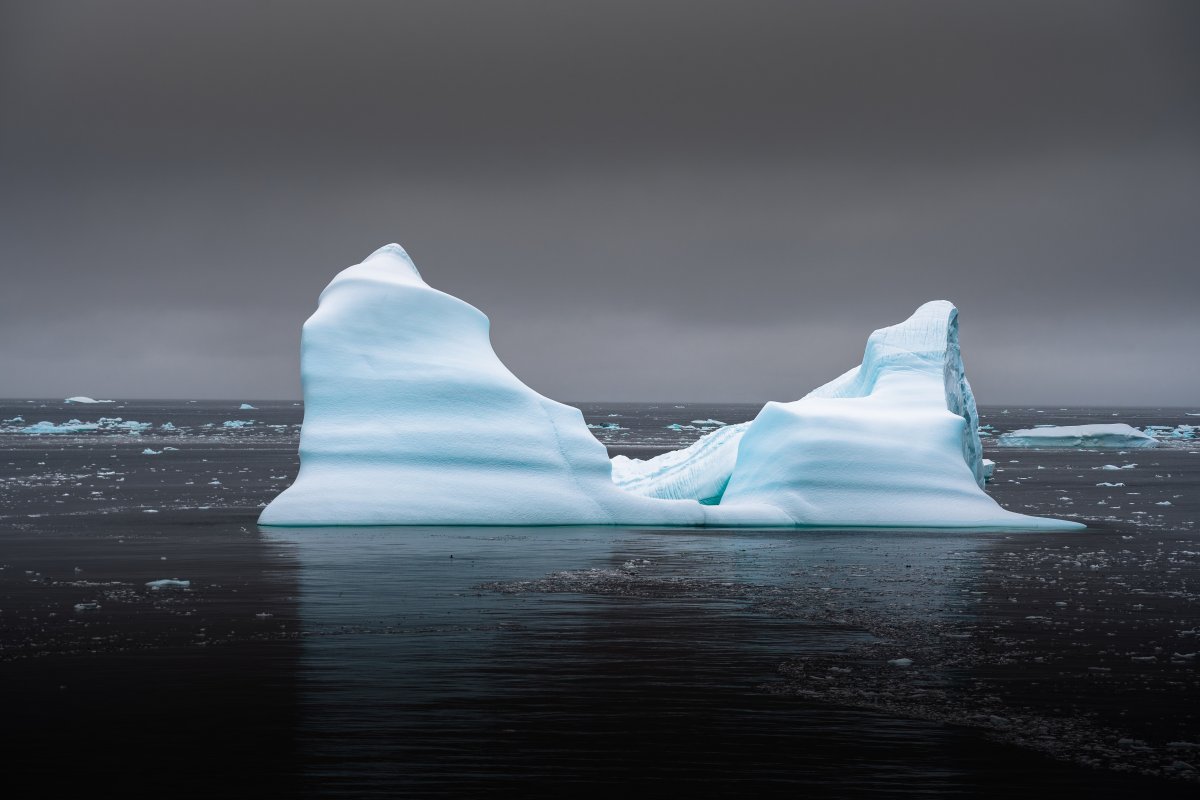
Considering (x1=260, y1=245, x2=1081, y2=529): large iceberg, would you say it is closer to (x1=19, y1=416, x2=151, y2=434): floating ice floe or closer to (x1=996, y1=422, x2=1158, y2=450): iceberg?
(x1=996, y1=422, x2=1158, y2=450): iceberg

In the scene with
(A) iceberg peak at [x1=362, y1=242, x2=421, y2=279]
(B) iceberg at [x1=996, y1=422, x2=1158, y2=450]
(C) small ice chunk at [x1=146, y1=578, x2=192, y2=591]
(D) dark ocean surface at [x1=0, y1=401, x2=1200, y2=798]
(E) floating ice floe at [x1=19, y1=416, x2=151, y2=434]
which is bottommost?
(D) dark ocean surface at [x1=0, y1=401, x2=1200, y2=798]

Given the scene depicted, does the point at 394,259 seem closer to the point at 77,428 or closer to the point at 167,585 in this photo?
the point at 167,585

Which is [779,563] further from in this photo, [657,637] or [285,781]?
[285,781]

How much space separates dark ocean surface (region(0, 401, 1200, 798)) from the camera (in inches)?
305

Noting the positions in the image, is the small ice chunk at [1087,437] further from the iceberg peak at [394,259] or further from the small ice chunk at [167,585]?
the small ice chunk at [167,585]

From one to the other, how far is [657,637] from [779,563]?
6307mm

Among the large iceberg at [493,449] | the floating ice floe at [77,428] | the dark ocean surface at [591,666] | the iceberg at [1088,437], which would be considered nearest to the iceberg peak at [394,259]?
the large iceberg at [493,449]

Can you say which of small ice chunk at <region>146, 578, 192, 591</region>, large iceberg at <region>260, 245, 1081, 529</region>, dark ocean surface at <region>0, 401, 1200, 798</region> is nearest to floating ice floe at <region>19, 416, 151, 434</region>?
large iceberg at <region>260, 245, 1081, 529</region>

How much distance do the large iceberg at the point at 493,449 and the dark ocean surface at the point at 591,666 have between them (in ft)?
3.69

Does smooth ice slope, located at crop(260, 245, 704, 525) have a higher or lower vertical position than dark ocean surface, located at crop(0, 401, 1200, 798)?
higher

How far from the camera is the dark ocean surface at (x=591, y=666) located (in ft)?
25.5

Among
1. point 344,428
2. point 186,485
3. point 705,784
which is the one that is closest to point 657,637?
point 705,784

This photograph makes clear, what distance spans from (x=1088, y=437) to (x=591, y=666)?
228 ft

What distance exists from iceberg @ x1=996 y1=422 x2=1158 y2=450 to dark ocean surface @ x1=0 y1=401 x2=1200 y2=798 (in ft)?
184
